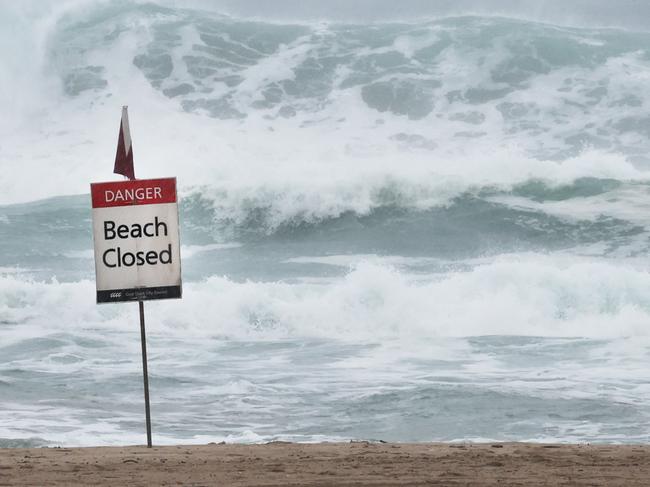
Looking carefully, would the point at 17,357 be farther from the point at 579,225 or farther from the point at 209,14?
the point at 209,14

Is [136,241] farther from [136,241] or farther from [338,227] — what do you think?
[338,227]

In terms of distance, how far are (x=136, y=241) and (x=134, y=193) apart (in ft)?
1.03

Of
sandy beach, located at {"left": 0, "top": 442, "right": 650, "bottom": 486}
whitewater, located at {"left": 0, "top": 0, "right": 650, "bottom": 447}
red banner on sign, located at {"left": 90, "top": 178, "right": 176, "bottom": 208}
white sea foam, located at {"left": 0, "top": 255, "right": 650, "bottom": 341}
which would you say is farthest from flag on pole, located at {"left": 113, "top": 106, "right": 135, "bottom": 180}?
white sea foam, located at {"left": 0, "top": 255, "right": 650, "bottom": 341}

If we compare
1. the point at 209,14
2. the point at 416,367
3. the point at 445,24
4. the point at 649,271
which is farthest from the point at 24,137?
the point at 416,367

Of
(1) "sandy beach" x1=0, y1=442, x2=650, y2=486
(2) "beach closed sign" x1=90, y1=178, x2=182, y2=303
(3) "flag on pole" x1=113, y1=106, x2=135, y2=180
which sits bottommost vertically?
(1) "sandy beach" x1=0, y1=442, x2=650, y2=486

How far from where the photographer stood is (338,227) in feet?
92.4

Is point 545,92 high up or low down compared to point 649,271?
up

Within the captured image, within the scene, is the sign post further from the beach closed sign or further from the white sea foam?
the white sea foam

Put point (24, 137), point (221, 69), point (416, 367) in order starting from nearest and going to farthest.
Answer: point (416, 367), point (24, 137), point (221, 69)

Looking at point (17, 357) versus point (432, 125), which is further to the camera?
point (432, 125)

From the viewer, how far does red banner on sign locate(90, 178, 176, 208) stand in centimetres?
804

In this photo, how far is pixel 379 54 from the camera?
39406 mm

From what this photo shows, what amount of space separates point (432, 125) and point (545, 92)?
378cm

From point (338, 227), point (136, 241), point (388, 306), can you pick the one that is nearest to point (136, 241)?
point (136, 241)
